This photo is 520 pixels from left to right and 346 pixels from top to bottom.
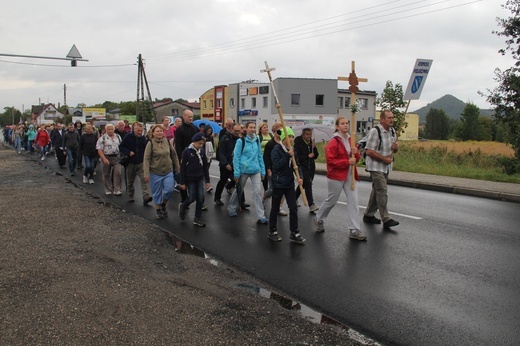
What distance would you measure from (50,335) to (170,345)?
0.98m

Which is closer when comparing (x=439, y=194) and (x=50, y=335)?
(x=50, y=335)

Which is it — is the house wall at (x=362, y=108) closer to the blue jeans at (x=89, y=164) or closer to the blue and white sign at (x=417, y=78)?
the blue jeans at (x=89, y=164)

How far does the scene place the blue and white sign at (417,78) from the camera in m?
8.96

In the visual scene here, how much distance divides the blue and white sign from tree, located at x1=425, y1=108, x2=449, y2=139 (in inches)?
4300

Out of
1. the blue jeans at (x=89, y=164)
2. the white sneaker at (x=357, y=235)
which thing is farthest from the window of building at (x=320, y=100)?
the white sneaker at (x=357, y=235)

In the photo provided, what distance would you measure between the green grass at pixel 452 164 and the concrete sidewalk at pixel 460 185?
2.37ft

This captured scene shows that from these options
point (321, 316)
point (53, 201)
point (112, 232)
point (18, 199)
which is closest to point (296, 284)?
point (321, 316)

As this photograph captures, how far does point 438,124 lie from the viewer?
110750 mm

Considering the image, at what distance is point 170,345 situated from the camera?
3.56 m

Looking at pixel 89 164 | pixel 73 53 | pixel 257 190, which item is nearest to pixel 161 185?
pixel 257 190

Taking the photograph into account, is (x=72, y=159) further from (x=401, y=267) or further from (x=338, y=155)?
(x=401, y=267)

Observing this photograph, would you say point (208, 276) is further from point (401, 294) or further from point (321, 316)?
point (401, 294)

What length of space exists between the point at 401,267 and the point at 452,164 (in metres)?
14.5

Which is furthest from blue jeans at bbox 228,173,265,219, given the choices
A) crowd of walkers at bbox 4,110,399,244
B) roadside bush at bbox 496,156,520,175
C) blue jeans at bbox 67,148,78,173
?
roadside bush at bbox 496,156,520,175
